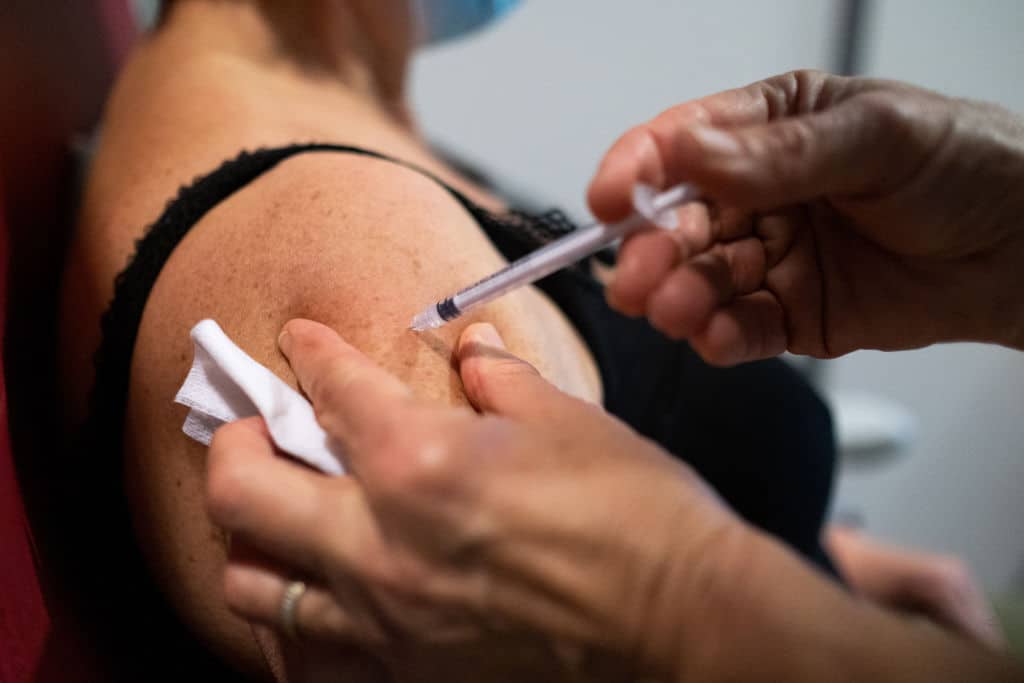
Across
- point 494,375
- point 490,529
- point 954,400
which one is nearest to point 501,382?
point 494,375

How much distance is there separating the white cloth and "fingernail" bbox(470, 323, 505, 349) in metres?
0.11

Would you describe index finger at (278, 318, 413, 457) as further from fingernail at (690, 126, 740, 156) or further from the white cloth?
fingernail at (690, 126, 740, 156)

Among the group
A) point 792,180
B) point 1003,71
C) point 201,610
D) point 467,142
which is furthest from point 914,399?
point 201,610

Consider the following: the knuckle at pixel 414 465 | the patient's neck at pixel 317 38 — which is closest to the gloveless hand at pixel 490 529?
the knuckle at pixel 414 465

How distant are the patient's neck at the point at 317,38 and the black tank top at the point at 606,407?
0.97ft

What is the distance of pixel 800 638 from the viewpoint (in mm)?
302

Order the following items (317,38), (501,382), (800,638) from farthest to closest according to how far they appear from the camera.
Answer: (317,38)
(501,382)
(800,638)

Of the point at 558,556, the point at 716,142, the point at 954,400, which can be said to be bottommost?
the point at 954,400

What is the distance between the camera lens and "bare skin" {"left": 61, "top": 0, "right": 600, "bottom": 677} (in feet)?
1.57

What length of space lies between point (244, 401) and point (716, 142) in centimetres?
31

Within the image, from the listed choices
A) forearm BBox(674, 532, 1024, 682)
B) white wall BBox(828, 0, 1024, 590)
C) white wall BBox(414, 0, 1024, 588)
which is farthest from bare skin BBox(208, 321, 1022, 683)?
white wall BBox(828, 0, 1024, 590)

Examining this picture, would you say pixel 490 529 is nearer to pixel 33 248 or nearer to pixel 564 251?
pixel 564 251

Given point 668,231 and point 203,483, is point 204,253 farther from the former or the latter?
point 668,231

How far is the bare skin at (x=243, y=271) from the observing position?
18.9 inches
